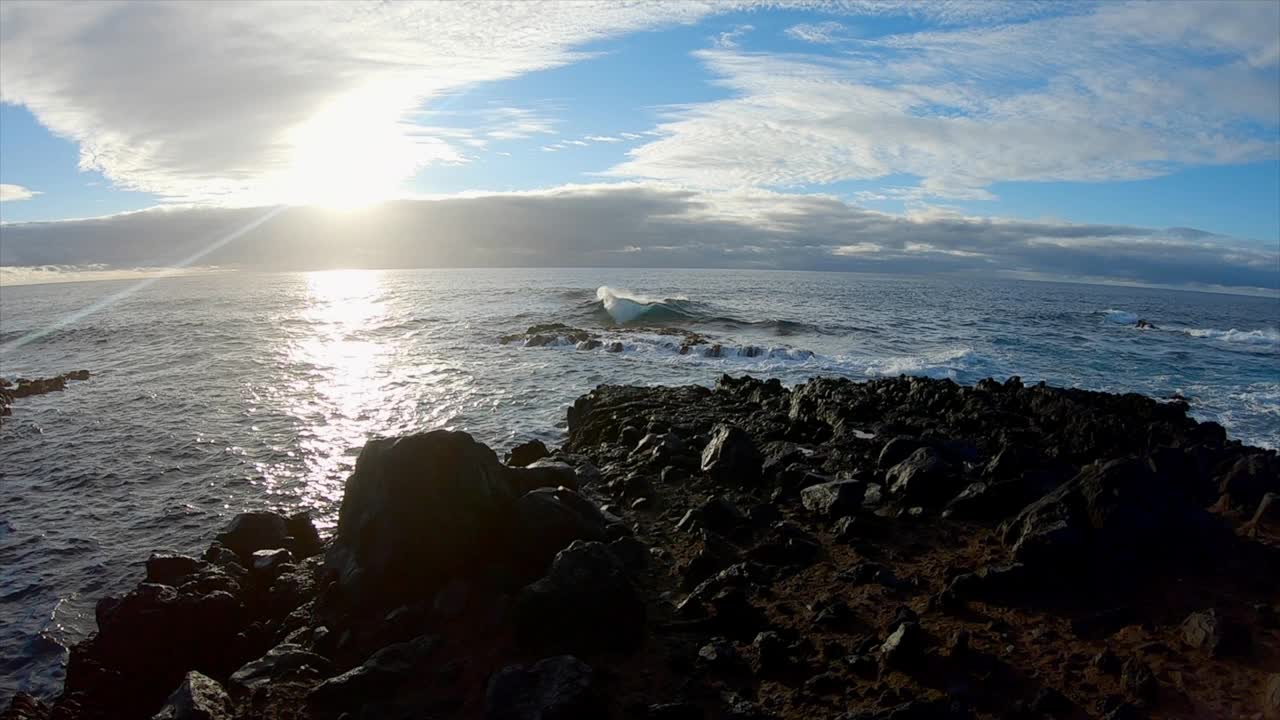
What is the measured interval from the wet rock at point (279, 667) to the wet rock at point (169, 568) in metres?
3.02

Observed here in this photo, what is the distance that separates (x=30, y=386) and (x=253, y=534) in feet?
81.9

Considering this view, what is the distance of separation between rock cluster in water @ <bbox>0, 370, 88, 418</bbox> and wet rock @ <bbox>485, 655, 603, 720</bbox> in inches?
1095

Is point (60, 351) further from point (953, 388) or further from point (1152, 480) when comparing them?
point (1152, 480)

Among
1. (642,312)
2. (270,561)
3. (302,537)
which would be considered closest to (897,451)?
(302,537)

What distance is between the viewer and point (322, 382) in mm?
28422

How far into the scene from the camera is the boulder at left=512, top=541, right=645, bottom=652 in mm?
7312

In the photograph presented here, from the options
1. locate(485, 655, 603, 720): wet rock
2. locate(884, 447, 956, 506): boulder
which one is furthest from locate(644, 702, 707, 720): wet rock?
locate(884, 447, 956, 506): boulder

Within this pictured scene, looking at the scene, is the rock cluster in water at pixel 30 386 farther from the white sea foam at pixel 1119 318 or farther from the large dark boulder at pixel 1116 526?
the white sea foam at pixel 1119 318

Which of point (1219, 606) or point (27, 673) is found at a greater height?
point (1219, 606)

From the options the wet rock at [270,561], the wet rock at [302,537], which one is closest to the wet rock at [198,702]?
the wet rock at [270,561]

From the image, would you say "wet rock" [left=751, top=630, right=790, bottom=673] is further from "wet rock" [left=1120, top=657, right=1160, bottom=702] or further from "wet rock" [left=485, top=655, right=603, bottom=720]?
"wet rock" [left=1120, top=657, right=1160, bottom=702]

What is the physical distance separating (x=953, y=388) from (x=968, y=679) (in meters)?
15.9

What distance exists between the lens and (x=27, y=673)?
8.72 m

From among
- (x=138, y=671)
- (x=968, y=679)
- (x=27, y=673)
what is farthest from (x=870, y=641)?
(x=27, y=673)
